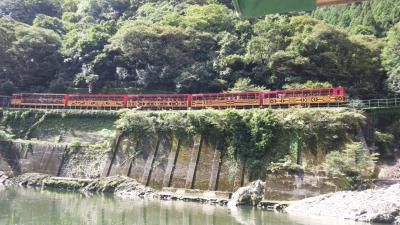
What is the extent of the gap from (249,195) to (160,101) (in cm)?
1204

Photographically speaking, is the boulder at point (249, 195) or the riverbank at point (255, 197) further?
the boulder at point (249, 195)

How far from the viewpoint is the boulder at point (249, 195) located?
2266 centimetres

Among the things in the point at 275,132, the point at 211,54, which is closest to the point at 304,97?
the point at 275,132

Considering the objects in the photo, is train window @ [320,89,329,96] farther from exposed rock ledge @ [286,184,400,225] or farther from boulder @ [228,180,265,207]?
exposed rock ledge @ [286,184,400,225]

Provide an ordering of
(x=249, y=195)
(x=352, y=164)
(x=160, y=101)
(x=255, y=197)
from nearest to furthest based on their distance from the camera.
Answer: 1. (x=352, y=164)
2. (x=255, y=197)
3. (x=249, y=195)
4. (x=160, y=101)

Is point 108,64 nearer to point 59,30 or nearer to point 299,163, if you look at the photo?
point 59,30

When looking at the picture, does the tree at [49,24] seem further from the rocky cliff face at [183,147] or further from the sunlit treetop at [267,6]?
the sunlit treetop at [267,6]

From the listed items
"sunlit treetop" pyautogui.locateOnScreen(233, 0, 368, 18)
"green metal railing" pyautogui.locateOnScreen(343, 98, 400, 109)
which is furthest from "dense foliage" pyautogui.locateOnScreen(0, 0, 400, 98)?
"sunlit treetop" pyautogui.locateOnScreen(233, 0, 368, 18)

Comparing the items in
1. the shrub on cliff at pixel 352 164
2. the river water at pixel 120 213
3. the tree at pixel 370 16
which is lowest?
the river water at pixel 120 213

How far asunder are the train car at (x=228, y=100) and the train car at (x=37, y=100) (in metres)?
11.0

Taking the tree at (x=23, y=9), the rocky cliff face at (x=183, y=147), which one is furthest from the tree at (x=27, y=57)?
the tree at (x=23, y=9)

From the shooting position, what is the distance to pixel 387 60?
105 feet

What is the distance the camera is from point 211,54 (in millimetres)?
38188

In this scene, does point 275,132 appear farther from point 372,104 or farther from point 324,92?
point 372,104
